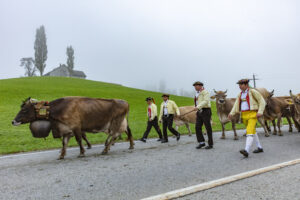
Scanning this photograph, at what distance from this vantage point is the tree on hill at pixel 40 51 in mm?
75312

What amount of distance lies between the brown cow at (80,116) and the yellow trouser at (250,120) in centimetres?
398

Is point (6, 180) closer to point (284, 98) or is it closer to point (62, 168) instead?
point (62, 168)

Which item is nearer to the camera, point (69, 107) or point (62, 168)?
point (62, 168)

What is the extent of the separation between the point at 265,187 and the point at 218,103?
793cm

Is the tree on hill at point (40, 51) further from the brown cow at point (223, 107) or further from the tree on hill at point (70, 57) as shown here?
the brown cow at point (223, 107)

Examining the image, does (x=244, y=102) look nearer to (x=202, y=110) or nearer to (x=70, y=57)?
(x=202, y=110)

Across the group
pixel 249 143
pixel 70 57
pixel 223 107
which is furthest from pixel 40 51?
pixel 249 143

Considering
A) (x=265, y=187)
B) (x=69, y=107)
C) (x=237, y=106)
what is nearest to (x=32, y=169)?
(x=69, y=107)

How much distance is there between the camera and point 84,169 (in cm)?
538

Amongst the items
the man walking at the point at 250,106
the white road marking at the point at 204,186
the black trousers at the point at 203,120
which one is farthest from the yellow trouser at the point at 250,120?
Answer: the white road marking at the point at 204,186

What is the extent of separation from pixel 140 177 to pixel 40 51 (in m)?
81.1

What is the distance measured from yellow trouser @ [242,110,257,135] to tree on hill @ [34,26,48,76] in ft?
254

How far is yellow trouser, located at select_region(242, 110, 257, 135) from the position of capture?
6711 millimetres

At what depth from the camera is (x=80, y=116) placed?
741cm
